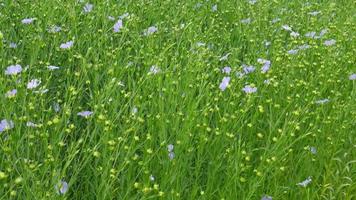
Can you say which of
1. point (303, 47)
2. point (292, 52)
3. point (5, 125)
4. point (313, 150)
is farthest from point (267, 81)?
point (5, 125)

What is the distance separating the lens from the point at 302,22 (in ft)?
13.3

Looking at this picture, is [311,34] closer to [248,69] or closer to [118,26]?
[248,69]

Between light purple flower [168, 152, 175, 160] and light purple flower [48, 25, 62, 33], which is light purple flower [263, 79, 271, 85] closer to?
light purple flower [168, 152, 175, 160]

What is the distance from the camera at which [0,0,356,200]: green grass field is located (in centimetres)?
198

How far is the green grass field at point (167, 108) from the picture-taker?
6.51 feet

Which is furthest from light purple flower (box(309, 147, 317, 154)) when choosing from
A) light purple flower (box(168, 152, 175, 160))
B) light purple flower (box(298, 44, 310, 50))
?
light purple flower (box(298, 44, 310, 50))

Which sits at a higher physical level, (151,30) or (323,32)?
(151,30)

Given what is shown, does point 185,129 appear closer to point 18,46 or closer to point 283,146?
point 283,146

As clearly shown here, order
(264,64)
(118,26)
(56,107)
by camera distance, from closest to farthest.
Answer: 1. (56,107)
2. (264,64)
3. (118,26)

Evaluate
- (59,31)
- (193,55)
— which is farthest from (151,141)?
(59,31)

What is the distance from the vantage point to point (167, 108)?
2352 mm

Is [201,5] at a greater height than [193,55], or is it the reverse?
[193,55]

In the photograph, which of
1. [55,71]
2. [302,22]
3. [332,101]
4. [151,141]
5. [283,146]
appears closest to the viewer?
[151,141]

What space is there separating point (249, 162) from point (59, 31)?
1240 mm
